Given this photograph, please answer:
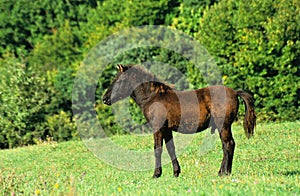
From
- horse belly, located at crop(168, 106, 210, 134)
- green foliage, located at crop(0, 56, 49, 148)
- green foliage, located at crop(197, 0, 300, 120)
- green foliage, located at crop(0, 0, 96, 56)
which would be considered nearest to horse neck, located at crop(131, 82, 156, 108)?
horse belly, located at crop(168, 106, 210, 134)

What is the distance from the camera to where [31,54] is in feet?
151

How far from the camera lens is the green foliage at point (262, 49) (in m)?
27.5

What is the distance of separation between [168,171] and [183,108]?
2.26m

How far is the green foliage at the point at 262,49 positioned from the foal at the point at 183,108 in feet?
51.9

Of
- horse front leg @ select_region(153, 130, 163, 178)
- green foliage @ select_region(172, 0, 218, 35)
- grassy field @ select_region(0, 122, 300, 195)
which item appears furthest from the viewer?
green foliage @ select_region(172, 0, 218, 35)

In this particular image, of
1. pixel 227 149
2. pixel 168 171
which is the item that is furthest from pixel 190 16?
pixel 227 149


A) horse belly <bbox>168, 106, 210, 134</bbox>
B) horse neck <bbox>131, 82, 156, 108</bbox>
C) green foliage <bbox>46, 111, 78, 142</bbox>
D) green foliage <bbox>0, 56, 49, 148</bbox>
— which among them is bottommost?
green foliage <bbox>46, 111, 78, 142</bbox>

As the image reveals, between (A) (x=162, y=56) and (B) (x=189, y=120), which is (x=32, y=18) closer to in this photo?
(A) (x=162, y=56)

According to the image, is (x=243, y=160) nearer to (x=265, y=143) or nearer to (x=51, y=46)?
(x=265, y=143)

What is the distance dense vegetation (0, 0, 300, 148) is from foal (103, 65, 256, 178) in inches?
513

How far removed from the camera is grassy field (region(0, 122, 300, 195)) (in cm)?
989

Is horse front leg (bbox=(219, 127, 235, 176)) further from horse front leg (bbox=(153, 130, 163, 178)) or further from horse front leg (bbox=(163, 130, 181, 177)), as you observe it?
horse front leg (bbox=(153, 130, 163, 178))

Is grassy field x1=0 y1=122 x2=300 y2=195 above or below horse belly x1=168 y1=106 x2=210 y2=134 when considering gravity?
below

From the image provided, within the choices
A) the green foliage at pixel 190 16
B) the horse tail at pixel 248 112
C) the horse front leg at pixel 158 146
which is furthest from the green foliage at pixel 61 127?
the horse tail at pixel 248 112
